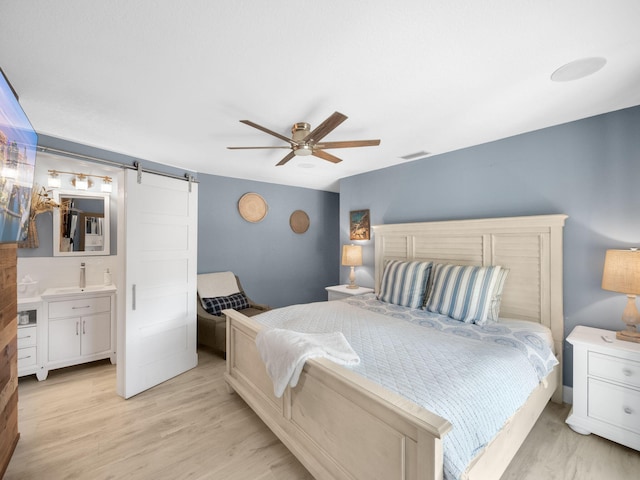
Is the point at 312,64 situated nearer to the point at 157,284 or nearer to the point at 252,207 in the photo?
the point at 157,284

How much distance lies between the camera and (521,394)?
1.58 m

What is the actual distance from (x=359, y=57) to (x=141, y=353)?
304cm

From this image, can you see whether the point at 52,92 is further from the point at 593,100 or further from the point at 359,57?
the point at 593,100

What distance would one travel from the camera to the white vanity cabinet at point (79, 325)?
2887 mm

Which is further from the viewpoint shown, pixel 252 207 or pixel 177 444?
pixel 252 207

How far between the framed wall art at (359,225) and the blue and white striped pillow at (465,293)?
5.22ft

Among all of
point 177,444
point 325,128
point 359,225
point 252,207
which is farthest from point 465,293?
point 252,207

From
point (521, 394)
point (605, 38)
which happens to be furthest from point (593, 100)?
point (521, 394)

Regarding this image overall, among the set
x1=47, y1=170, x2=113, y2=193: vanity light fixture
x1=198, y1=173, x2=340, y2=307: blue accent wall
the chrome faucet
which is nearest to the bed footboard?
x1=198, y1=173, x2=340, y2=307: blue accent wall

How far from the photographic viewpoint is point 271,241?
15.5ft

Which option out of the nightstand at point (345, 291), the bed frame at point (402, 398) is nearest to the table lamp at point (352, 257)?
the nightstand at point (345, 291)

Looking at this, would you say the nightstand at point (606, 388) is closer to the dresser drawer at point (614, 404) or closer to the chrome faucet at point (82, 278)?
the dresser drawer at point (614, 404)

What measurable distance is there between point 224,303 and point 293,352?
2.35m

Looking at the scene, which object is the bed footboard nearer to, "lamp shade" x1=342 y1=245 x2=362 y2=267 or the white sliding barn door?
the white sliding barn door
